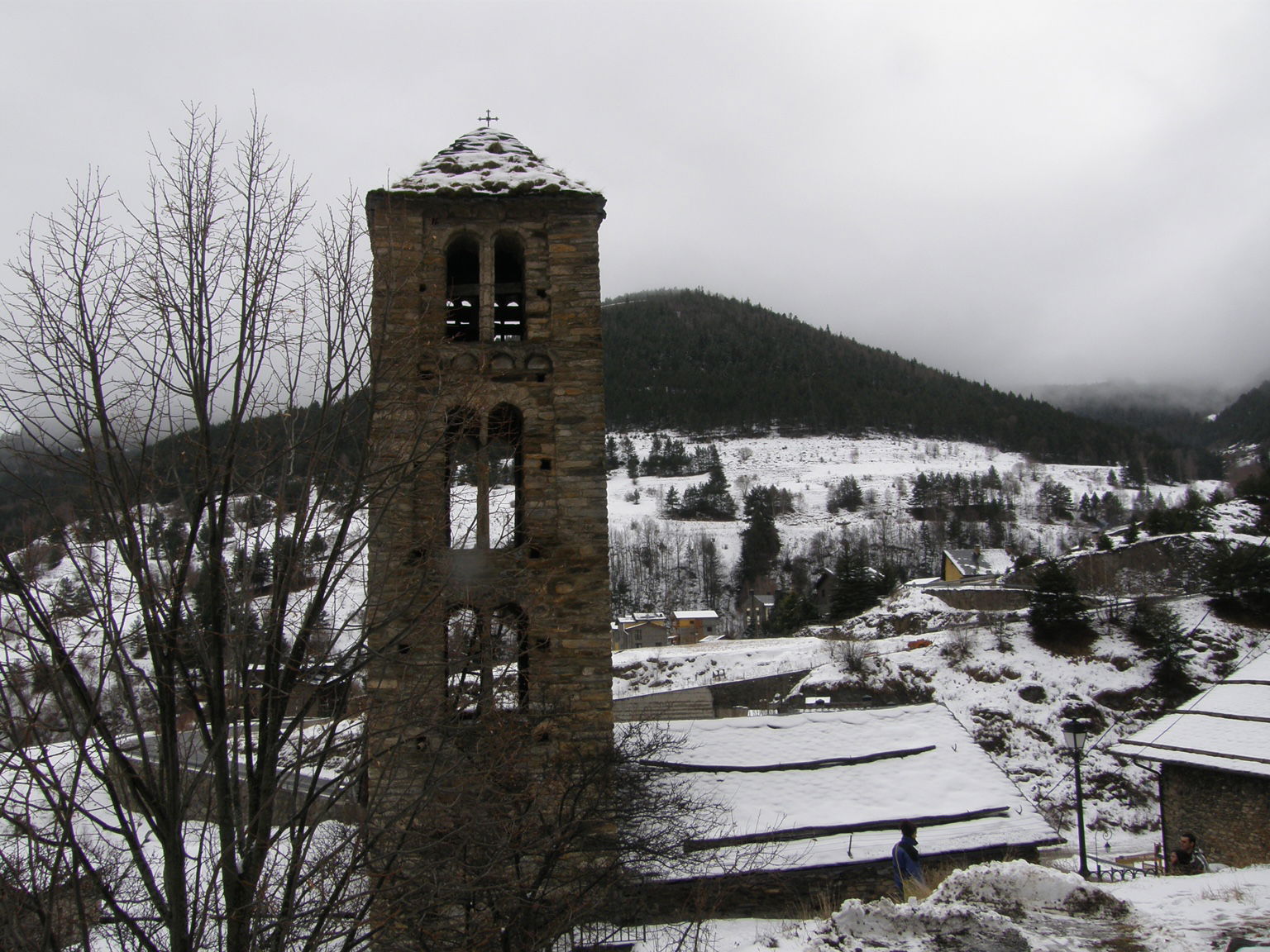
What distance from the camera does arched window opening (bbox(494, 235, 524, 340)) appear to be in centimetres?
1103

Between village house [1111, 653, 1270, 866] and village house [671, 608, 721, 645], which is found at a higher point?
village house [1111, 653, 1270, 866]

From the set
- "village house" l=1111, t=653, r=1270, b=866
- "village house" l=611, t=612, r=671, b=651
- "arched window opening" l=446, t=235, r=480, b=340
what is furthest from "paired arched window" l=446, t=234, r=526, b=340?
"village house" l=611, t=612, r=671, b=651

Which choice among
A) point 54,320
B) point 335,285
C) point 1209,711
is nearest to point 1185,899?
point 335,285

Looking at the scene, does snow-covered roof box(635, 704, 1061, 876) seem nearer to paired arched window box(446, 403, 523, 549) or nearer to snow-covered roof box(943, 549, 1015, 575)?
paired arched window box(446, 403, 523, 549)

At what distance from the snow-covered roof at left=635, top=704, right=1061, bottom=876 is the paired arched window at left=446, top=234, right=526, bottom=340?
6916 millimetres

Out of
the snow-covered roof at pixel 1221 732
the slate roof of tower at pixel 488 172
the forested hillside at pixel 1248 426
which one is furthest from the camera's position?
the forested hillside at pixel 1248 426

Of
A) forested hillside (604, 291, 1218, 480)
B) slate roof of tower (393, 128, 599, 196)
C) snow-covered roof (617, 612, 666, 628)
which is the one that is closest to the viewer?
slate roof of tower (393, 128, 599, 196)

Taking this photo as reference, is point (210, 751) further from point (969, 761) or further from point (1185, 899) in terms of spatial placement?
point (969, 761)

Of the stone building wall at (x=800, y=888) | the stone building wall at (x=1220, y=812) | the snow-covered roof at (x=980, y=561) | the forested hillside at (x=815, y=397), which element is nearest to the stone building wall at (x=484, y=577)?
the stone building wall at (x=800, y=888)

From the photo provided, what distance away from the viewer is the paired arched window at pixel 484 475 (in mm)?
6043

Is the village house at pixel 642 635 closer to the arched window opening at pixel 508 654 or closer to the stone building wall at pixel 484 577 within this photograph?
the stone building wall at pixel 484 577

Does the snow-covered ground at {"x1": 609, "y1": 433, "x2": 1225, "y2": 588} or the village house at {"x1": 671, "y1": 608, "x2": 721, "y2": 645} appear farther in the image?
the snow-covered ground at {"x1": 609, "y1": 433, "x2": 1225, "y2": 588}

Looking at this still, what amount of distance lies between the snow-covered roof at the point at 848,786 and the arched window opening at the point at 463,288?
23.1ft

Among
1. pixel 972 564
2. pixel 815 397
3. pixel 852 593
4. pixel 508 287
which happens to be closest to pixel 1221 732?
pixel 508 287
